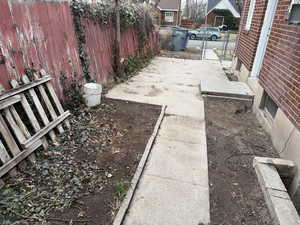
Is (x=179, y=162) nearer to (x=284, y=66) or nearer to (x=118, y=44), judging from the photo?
(x=284, y=66)

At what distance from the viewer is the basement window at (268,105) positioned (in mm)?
3717

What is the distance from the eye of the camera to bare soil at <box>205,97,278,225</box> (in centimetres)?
210

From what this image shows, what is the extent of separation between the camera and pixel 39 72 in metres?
3.06

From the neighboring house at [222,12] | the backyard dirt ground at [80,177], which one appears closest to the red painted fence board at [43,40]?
the backyard dirt ground at [80,177]

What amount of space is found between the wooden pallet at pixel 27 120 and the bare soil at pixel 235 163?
220cm

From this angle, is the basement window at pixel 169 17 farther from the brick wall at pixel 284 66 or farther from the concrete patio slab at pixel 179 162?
the concrete patio slab at pixel 179 162

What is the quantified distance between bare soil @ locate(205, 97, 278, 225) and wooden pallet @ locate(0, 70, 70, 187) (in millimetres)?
2200

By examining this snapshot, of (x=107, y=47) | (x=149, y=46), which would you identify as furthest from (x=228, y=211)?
(x=149, y=46)

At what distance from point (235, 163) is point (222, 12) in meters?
34.0

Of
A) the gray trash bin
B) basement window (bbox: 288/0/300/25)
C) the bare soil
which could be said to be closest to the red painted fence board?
the bare soil

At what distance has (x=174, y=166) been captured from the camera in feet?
8.88

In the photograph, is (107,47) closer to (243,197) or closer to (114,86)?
(114,86)

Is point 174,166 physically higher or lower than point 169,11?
lower

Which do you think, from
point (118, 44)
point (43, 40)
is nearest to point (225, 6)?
point (118, 44)
